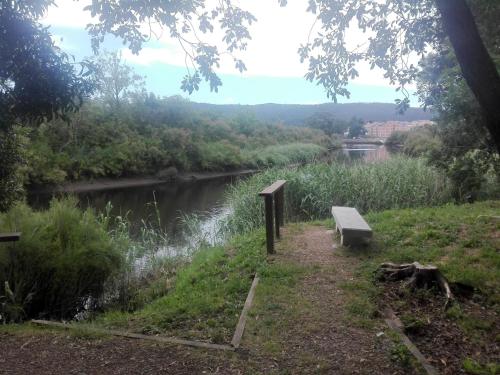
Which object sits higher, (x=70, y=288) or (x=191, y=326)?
(x=191, y=326)

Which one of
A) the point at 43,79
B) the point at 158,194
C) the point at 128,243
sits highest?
the point at 43,79

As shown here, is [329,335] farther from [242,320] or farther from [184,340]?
[184,340]

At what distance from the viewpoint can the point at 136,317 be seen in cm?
421

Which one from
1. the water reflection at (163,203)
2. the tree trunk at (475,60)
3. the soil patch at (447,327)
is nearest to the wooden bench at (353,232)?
the soil patch at (447,327)

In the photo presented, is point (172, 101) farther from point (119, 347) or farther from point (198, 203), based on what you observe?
point (119, 347)

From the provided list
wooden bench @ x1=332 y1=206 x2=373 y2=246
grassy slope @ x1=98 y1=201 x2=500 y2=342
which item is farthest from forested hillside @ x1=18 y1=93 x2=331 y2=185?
wooden bench @ x1=332 y1=206 x2=373 y2=246

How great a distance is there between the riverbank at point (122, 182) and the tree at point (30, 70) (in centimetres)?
1803

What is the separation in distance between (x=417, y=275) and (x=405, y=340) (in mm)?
1092

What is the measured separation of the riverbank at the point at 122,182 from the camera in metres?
22.6

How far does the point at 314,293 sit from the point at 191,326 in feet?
3.98

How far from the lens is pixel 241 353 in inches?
126

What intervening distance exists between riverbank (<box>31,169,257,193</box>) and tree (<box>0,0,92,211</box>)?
1803 centimetres

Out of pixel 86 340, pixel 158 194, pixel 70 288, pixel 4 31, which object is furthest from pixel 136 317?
pixel 158 194

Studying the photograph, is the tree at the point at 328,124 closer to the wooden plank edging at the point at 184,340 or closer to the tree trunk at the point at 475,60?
the wooden plank edging at the point at 184,340
